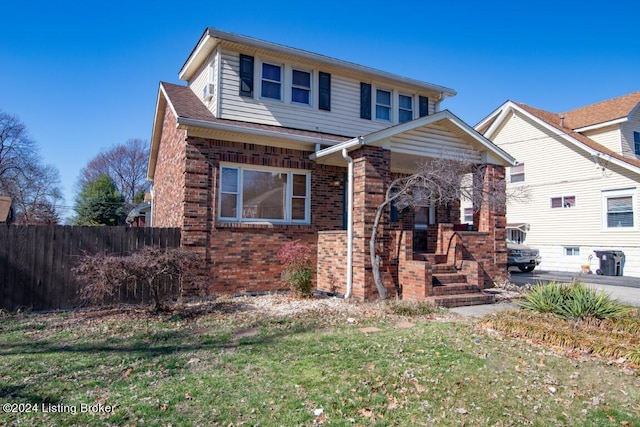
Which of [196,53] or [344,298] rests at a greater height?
[196,53]

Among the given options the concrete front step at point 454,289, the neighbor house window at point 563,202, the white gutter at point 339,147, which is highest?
the white gutter at point 339,147

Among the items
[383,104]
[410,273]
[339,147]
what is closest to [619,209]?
[383,104]

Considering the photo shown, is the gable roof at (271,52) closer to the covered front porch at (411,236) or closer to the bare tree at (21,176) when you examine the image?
the covered front porch at (411,236)

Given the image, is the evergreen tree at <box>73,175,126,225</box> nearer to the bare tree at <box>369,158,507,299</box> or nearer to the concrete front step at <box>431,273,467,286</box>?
the bare tree at <box>369,158,507,299</box>

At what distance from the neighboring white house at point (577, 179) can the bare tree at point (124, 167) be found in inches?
1450

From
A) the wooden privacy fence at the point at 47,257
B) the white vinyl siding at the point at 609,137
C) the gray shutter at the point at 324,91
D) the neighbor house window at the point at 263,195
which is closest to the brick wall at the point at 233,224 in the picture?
the neighbor house window at the point at 263,195

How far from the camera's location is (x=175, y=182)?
10.8m

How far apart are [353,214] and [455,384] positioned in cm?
562

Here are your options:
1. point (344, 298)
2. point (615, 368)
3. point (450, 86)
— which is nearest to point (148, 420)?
point (615, 368)

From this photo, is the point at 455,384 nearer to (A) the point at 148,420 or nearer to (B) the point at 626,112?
(A) the point at 148,420

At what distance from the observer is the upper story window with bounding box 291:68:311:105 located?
11695mm

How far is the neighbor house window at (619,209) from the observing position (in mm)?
16094

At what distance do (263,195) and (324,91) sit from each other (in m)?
3.88

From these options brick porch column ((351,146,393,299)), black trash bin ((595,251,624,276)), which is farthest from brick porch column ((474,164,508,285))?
black trash bin ((595,251,624,276))
